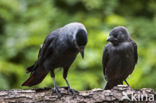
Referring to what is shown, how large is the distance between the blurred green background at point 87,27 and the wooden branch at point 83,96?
74.6 inches

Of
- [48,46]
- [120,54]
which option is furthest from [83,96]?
[120,54]

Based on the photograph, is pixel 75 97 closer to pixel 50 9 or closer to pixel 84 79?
pixel 84 79

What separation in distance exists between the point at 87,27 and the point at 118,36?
2000 mm

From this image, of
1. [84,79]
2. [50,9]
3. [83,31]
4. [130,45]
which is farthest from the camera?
[50,9]

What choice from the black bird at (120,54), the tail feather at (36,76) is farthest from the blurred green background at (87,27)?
the tail feather at (36,76)

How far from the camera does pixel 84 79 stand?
686 centimetres

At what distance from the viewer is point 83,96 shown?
475 cm

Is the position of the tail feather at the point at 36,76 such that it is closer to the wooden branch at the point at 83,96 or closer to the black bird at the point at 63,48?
the black bird at the point at 63,48

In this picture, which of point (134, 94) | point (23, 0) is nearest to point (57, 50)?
point (134, 94)

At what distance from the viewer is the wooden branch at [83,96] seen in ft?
15.3

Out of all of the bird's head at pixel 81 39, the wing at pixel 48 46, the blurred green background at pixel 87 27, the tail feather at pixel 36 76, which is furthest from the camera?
the blurred green background at pixel 87 27

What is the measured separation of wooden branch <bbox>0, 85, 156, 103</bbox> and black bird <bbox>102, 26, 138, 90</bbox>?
2.55 ft

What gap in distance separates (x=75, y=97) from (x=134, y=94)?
0.76m

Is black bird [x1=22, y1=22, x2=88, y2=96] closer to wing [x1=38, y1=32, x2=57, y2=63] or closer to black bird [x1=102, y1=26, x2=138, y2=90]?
wing [x1=38, y1=32, x2=57, y2=63]
